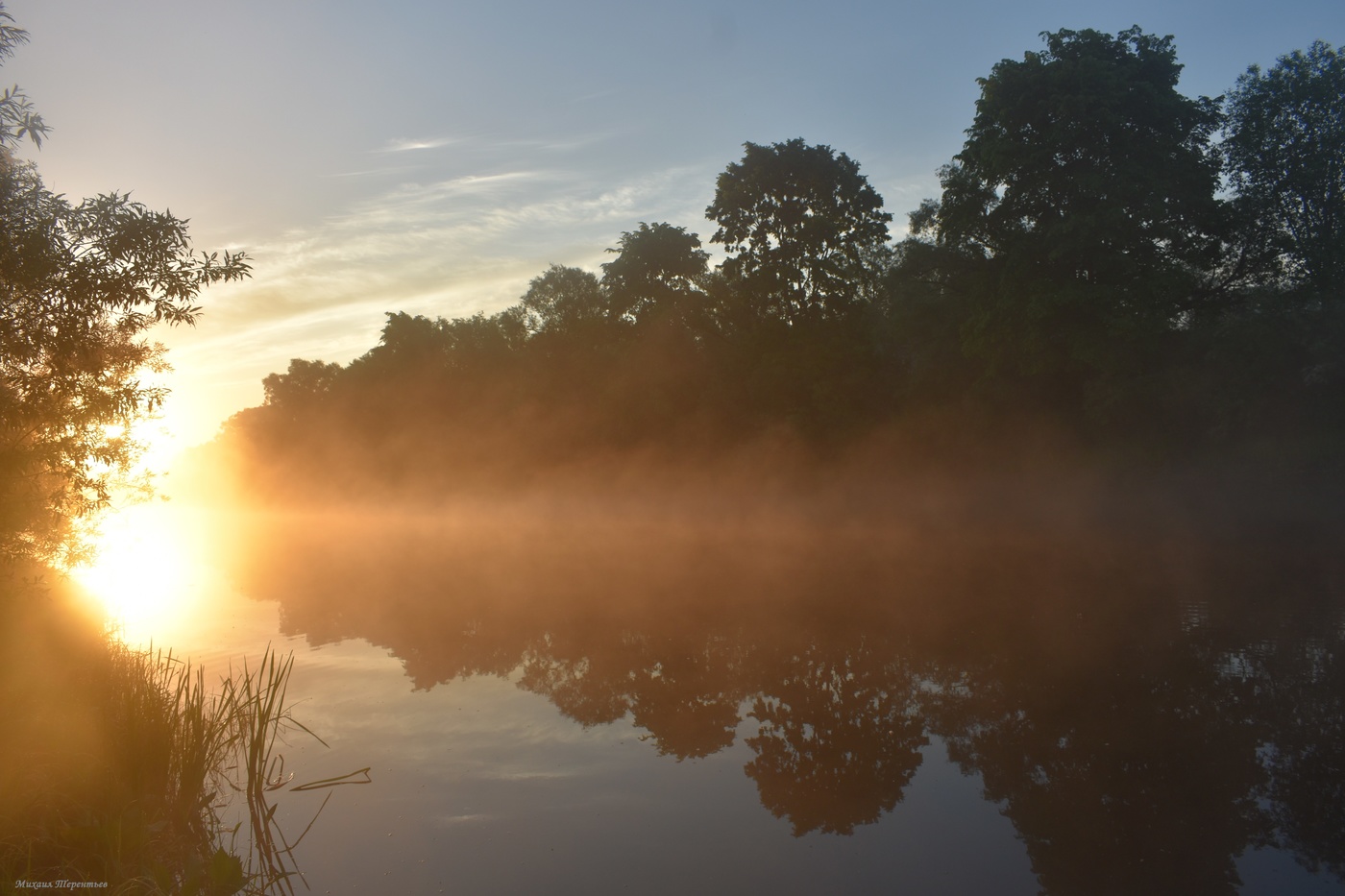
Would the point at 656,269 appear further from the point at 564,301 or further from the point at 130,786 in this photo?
the point at 130,786

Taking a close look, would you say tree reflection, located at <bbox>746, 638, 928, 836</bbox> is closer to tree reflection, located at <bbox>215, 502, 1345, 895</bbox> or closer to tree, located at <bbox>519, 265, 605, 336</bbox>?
tree reflection, located at <bbox>215, 502, 1345, 895</bbox>

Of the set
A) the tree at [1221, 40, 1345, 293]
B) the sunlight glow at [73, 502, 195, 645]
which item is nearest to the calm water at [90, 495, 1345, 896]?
the sunlight glow at [73, 502, 195, 645]

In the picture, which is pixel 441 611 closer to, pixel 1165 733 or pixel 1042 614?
pixel 1042 614

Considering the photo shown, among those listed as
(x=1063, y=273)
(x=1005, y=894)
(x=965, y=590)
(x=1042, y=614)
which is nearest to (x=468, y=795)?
(x=1005, y=894)

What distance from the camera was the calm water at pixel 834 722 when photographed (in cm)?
636

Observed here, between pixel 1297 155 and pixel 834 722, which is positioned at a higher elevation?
pixel 1297 155

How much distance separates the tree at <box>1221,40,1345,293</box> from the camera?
90.3 feet

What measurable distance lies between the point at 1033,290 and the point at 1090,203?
3.12m

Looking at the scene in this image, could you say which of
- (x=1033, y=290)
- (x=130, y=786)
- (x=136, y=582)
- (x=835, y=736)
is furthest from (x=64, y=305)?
(x=1033, y=290)

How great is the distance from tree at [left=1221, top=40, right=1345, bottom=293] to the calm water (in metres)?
12.8

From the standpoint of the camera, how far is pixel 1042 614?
13.6 m

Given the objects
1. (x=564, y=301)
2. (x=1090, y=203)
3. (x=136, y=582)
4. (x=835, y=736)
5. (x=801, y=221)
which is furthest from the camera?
(x=564, y=301)

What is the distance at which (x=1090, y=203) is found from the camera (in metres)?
27.7

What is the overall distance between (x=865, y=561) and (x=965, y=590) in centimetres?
427
